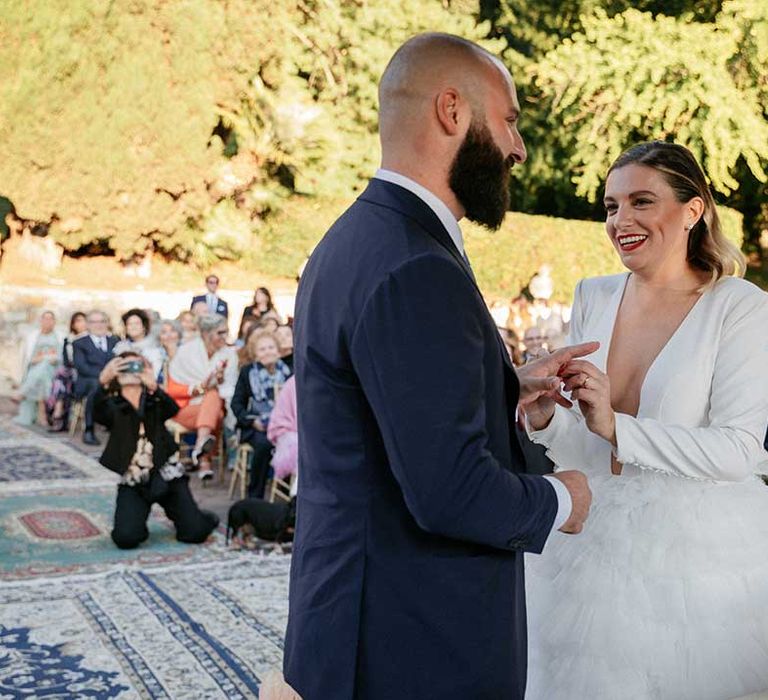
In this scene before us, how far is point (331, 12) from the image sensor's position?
22391mm

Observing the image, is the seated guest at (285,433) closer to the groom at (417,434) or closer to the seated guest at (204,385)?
the seated guest at (204,385)

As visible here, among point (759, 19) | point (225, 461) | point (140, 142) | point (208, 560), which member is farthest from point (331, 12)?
point (208, 560)

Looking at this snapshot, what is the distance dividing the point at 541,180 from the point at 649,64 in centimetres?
554

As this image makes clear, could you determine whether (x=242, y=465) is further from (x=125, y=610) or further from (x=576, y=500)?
(x=576, y=500)

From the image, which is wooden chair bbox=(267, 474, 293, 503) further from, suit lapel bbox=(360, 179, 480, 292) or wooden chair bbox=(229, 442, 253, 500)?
suit lapel bbox=(360, 179, 480, 292)

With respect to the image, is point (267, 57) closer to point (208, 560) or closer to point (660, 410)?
point (208, 560)

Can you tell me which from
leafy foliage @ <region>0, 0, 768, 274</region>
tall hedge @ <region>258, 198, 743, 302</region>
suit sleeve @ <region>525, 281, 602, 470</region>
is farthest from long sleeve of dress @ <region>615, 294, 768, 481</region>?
tall hedge @ <region>258, 198, 743, 302</region>

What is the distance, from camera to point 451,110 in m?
1.76

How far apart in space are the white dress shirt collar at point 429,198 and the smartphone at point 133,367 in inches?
232

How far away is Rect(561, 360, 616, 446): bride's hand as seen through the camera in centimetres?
234

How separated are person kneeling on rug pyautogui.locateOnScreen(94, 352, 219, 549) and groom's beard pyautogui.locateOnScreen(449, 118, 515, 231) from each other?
18.9 feet

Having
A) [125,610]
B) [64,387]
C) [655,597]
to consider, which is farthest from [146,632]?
[64,387]

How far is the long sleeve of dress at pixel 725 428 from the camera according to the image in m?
2.40

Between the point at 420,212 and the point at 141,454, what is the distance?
19.6 ft
